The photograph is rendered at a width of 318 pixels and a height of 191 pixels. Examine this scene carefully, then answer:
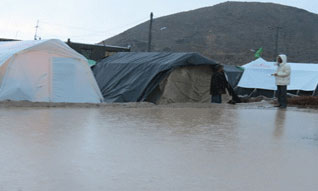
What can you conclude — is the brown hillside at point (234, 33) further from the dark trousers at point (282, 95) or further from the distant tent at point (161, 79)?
the dark trousers at point (282, 95)

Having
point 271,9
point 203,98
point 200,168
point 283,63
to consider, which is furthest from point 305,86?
point 271,9

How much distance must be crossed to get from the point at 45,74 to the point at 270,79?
50.5 ft

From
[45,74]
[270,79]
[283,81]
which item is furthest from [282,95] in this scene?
[270,79]

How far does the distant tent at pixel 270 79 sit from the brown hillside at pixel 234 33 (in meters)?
41.9

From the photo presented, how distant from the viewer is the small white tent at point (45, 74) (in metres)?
11.7

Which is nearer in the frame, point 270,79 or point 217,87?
point 217,87

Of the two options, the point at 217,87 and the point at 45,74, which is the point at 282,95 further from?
the point at 45,74

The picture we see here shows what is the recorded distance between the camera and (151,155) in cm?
448

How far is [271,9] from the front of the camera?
115688 millimetres

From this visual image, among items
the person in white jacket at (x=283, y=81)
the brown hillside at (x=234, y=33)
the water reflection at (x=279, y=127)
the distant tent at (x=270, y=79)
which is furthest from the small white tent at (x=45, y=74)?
the brown hillside at (x=234, y=33)

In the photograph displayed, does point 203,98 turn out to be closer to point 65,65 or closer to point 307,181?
point 65,65

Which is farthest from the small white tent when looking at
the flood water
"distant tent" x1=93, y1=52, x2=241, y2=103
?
the flood water

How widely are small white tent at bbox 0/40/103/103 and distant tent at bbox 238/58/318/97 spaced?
44.8ft

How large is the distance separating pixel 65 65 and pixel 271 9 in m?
110
